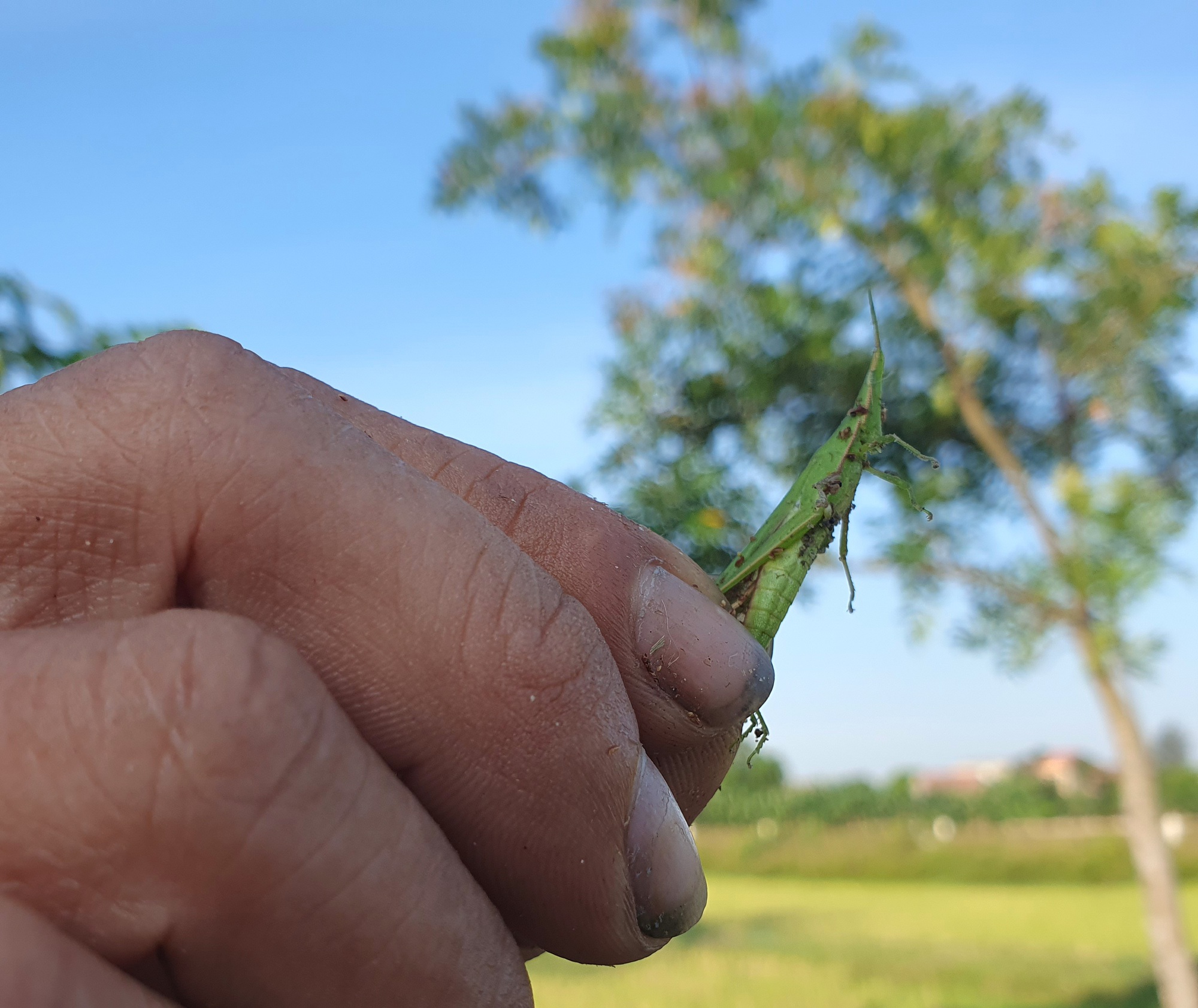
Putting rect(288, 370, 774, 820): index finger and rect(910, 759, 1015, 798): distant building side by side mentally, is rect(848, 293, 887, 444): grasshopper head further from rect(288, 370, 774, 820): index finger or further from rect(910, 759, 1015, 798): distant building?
rect(910, 759, 1015, 798): distant building

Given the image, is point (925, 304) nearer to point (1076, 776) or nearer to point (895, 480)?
point (895, 480)

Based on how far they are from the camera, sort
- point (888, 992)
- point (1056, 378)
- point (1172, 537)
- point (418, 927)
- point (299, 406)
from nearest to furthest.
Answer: point (418, 927) → point (299, 406) → point (1172, 537) → point (1056, 378) → point (888, 992)

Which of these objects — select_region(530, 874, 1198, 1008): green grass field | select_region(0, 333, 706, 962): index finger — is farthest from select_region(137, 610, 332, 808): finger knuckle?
select_region(530, 874, 1198, 1008): green grass field

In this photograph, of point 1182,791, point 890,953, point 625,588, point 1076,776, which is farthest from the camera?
point 1182,791

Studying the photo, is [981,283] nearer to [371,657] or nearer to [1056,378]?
[1056,378]

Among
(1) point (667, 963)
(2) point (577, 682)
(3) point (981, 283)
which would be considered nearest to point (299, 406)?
(2) point (577, 682)

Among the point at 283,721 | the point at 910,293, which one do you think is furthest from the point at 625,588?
the point at 910,293
